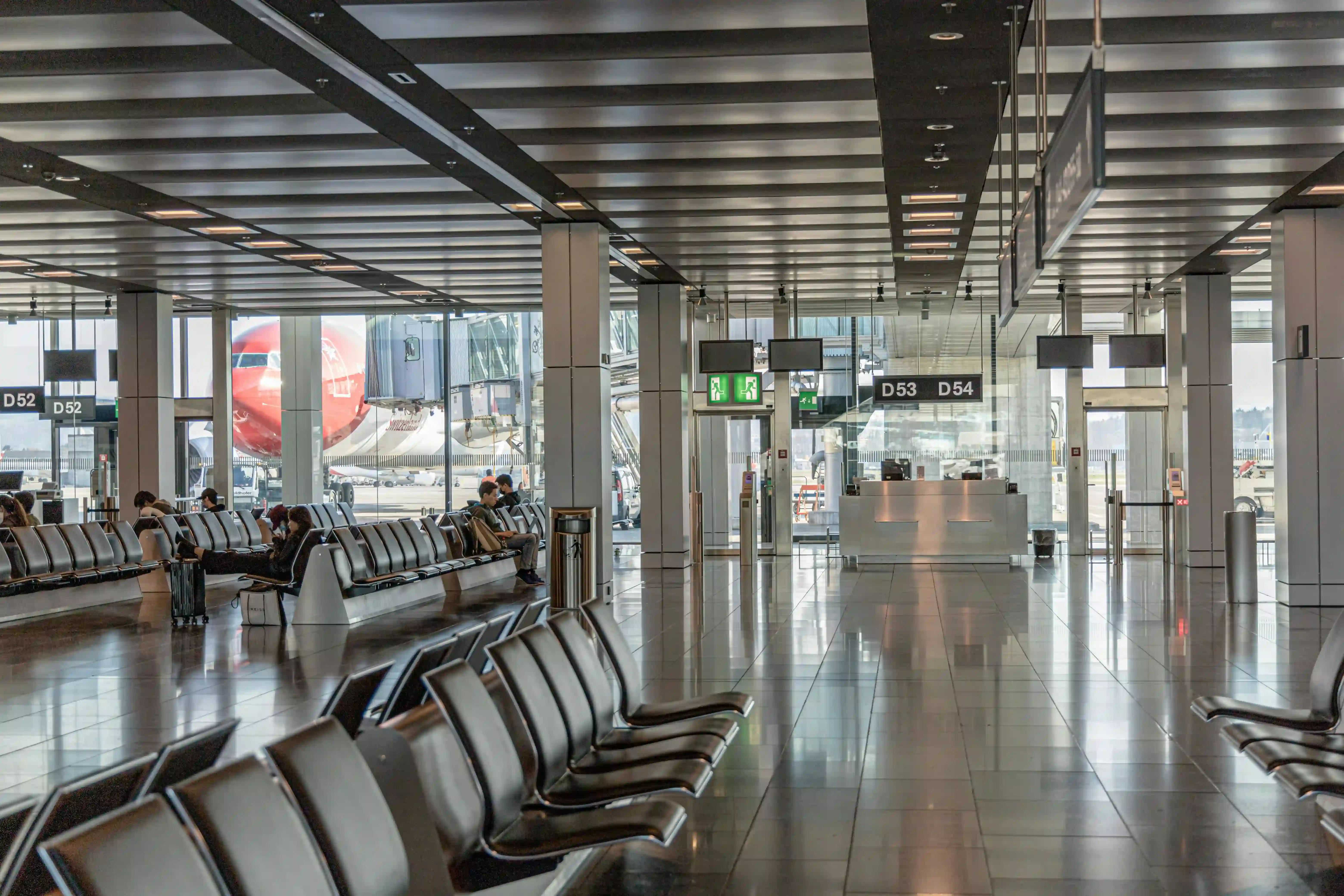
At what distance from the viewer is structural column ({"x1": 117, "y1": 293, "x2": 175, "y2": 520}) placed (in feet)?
62.6

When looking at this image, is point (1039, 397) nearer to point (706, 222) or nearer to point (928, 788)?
point (706, 222)

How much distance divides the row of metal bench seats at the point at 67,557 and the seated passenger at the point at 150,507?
133 centimetres

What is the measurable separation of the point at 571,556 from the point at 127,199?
5.63m

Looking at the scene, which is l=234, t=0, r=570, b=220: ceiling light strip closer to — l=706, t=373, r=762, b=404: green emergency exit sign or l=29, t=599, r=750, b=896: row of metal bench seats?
l=29, t=599, r=750, b=896: row of metal bench seats

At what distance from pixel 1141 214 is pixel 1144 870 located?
10.4 meters

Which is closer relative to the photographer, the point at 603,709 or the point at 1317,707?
the point at 603,709

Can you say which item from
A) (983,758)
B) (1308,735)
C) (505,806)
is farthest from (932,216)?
(505,806)

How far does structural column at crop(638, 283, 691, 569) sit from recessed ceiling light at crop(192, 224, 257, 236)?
20.1ft

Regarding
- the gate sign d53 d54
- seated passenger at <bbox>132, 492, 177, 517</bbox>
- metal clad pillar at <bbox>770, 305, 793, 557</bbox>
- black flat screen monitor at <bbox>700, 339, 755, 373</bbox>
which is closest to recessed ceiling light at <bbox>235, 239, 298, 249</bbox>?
seated passenger at <bbox>132, 492, 177, 517</bbox>

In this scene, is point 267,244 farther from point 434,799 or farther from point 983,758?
point 434,799

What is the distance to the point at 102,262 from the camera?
16.6m

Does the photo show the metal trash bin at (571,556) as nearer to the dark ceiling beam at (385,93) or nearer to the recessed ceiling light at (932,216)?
the dark ceiling beam at (385,93)

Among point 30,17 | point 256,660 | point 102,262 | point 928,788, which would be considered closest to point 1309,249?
point 928,788

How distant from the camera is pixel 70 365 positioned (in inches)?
815
